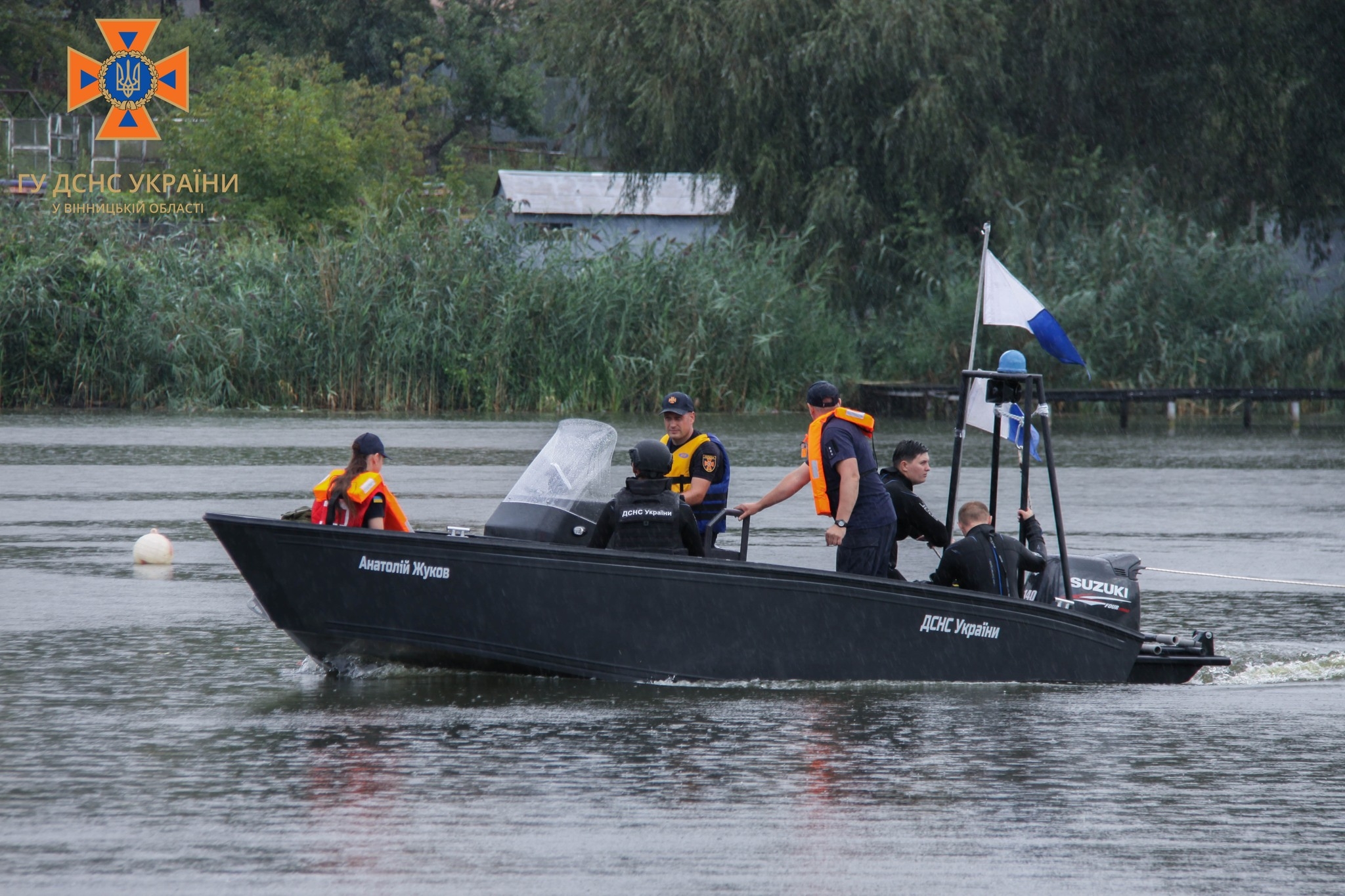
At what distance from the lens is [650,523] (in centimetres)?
947

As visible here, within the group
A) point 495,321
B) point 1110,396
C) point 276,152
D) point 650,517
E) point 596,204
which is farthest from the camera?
point 596,204

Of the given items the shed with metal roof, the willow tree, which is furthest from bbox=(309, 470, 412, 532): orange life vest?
the shed with metal roof

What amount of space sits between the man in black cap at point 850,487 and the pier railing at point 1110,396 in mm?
22856

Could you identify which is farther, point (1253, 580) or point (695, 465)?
point (1253, 580)

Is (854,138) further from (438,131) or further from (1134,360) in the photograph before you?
(438,131)

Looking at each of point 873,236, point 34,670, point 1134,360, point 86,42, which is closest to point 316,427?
point 873,236

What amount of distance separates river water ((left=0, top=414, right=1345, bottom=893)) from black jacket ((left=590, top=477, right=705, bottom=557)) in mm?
750

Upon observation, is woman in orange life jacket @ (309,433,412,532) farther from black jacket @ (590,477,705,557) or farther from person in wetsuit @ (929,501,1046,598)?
person in wetsuit @ (929,501,1046,598)

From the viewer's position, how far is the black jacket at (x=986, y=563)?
32.0 feet

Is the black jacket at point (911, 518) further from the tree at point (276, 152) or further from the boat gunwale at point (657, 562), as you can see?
the tree at point (276, 152)

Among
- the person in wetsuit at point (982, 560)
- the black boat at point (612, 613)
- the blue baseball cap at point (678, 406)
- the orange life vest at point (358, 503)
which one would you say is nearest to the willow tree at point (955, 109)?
the blue baseball cap at point (678, 406)

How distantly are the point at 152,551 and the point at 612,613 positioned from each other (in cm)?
600

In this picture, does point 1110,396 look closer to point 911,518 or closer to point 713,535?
point 911,518

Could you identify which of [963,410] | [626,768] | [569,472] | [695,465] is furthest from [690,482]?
[626,768]
